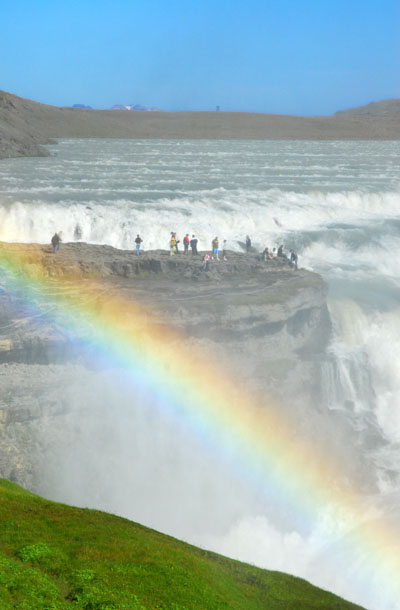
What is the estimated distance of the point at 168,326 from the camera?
28219 mm

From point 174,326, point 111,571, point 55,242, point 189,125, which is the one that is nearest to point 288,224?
point 55,242

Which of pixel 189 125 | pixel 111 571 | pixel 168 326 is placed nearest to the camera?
pixel 111 571

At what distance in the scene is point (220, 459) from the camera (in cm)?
2814

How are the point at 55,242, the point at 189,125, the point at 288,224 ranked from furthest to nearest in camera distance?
the point at 189,125 → the point at 288,224 → the point at 55,242

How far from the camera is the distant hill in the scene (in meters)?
156

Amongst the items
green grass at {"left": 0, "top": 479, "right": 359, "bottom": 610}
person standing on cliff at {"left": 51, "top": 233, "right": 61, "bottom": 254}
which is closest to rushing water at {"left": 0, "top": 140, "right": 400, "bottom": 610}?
green grass at {"left": 0, "top": 479, "right": 359, "bottom": 610}

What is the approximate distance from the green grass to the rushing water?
8.62 meters

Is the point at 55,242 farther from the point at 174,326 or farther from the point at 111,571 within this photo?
the point at 111,571

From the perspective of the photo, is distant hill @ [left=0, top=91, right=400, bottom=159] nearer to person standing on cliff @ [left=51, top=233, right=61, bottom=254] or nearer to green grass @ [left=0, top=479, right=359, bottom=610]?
person standing on cliff @ [left=51, top=233, right=61, bottom=254]

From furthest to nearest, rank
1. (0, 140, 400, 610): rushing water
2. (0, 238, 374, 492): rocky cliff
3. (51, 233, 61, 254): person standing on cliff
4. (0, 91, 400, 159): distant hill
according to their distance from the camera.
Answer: (0, 91, 400, 159): distant hill, (51, 233, 61, 254): person standing on cliff, (0, 140, 400, 610): rushing water, (0, 238, 374, 492): rocky cliff

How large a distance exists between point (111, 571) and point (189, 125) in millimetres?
173335

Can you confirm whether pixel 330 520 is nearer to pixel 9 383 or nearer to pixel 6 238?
pixel 9 383

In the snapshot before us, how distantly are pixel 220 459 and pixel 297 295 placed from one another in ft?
27.5

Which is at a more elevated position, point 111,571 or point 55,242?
point 55,242
